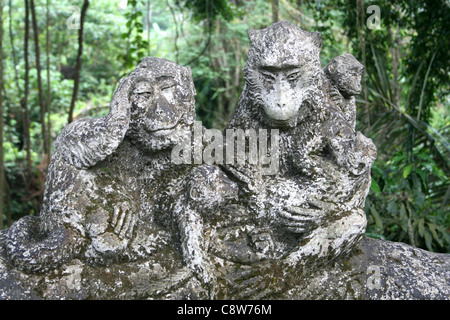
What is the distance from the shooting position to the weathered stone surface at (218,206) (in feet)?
7.63

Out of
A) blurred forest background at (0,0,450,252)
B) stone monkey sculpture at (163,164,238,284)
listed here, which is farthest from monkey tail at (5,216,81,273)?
blurred forest background at (0,0,450,252)

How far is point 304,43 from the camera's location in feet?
8.14

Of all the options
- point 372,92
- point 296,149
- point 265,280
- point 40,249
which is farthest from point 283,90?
point 372,92

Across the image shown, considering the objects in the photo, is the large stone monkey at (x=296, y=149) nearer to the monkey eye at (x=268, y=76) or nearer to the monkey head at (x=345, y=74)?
the monkey eye at (x=268, y=76)

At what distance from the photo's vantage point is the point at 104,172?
248 cm

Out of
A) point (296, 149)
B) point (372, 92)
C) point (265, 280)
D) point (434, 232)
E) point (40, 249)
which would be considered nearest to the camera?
point (40, 249)

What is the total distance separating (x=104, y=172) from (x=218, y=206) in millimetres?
550

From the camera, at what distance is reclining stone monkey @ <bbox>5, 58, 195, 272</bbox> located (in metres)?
2.31

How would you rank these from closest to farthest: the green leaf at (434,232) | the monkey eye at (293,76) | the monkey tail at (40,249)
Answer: the monkey tail at (40,249) < the monkey eye at (293,76) < the green leaf at (434,232)

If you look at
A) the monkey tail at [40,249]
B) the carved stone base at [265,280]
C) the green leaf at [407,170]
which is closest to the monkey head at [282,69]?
the carved stone base at [265,280]

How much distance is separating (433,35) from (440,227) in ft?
5.78

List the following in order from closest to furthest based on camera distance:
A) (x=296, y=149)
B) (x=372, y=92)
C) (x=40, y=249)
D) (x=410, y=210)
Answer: (x=40, y=249)
(x=296, y=149)
(x=410, y=210)
(x=372, y=92)

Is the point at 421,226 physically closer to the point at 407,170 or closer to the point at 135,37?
the point at 407,170
